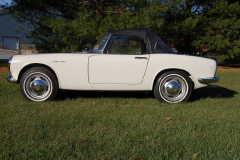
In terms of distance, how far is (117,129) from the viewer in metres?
3.09

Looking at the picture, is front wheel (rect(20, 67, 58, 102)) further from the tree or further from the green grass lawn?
the tree

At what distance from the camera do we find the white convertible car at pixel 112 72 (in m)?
4.40

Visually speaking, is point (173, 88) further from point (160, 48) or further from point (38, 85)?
point (38, 85)

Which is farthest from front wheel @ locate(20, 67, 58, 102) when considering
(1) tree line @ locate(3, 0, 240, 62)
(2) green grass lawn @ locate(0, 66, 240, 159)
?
(1) tree line @ locate(3, 0, 240, 62)

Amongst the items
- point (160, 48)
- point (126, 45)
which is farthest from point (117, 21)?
point (160, 48)

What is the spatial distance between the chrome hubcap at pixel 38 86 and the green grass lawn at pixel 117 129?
0.20 meters

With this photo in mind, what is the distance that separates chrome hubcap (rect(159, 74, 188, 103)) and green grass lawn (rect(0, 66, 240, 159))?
8.4 inches

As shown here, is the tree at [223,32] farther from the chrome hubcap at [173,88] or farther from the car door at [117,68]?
the car door at [117,68]

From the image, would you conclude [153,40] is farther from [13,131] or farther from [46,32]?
[46,32]

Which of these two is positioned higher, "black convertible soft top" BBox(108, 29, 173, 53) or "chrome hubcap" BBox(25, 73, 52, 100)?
"black convertible soft top" BBox(108, 29, 173, 53)

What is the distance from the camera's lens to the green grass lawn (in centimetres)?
246

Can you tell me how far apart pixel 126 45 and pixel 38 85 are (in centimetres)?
189

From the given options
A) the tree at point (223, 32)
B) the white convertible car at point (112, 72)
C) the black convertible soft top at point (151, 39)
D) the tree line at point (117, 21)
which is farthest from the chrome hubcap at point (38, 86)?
the tree at point (223, 32)

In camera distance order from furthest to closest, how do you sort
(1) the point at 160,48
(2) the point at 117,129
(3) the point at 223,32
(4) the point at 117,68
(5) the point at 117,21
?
(3) the point at 223,32 < (5) the point at 117,21 < (1) the point at 160,48 < (4) the point at 117,68 < (2) the point at 117,129
